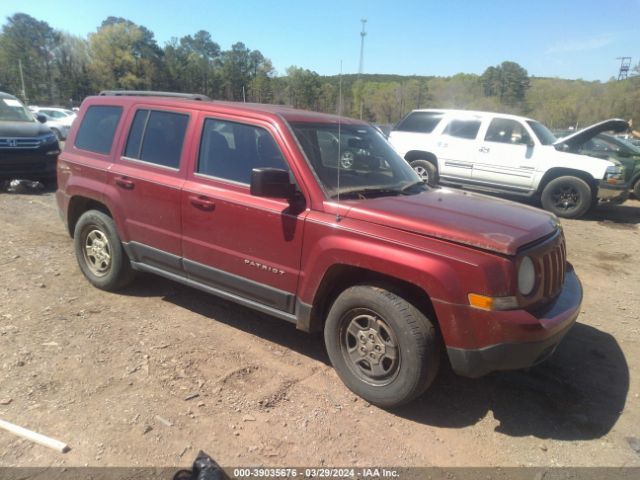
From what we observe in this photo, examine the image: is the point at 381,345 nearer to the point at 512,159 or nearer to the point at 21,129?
the point at 512,159

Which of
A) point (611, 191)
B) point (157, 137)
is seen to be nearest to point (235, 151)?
point (157, 137)

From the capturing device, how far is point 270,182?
3.07m

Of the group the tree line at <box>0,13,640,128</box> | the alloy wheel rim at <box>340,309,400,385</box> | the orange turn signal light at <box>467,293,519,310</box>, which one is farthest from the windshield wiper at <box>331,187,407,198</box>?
the tree line at <box>0,13,640,128</box>

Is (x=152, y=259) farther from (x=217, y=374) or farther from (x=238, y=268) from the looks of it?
(x=217, y=374)

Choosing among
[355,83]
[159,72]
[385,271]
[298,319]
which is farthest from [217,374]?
[159,72]

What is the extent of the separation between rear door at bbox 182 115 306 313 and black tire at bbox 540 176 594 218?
792 centimetres

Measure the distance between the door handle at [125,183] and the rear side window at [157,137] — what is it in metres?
0.22

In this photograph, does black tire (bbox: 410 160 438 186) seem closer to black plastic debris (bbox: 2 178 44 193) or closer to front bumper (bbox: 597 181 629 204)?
front bumper (bbox: 597 181 629 204)

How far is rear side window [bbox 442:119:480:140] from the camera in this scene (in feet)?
33.4

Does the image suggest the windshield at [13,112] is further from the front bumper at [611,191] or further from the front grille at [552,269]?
the front bumper at [611,191]

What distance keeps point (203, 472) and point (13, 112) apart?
10.4 m

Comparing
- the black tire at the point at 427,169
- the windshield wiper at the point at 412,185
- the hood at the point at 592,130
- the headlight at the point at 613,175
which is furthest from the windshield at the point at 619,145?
the windshield wiper at the point at 412,185

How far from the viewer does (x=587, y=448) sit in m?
2.83

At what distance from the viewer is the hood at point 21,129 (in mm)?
8969
